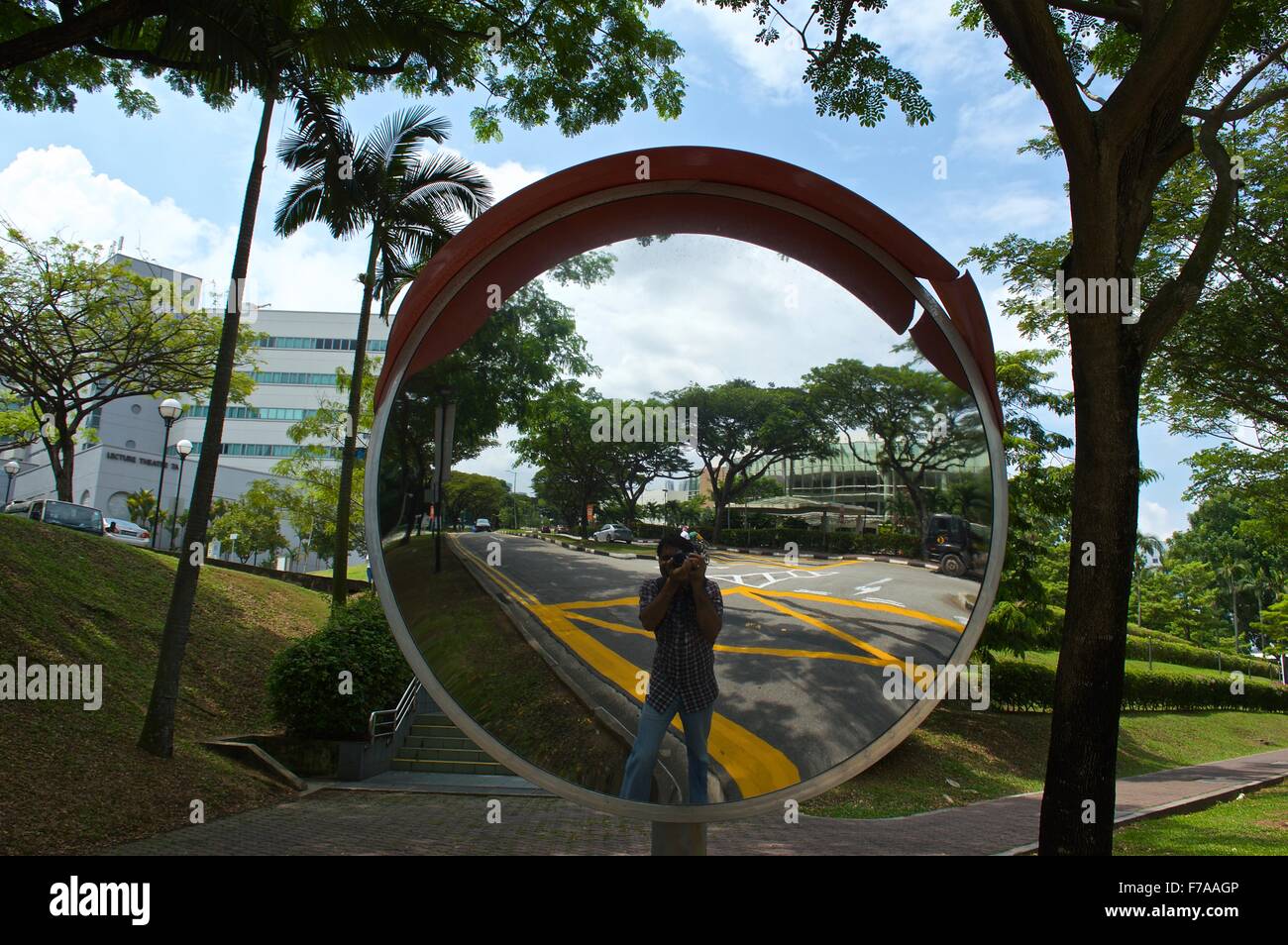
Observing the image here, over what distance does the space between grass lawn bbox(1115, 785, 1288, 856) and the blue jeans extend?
236 inches

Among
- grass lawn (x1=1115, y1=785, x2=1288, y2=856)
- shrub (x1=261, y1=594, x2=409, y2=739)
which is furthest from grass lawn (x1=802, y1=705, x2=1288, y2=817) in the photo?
shrub (x1=261, y1=594, x2=409, y2=739)

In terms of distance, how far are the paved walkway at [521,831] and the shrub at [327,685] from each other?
1.26 m

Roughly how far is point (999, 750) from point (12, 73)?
1775 cm

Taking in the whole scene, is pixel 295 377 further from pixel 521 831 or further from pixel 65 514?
pixel 521 831

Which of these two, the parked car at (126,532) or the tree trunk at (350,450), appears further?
the parked car at (126,532)

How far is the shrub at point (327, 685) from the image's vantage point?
36.8ft

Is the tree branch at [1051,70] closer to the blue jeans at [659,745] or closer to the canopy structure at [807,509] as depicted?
the canopy structure at [807,509]

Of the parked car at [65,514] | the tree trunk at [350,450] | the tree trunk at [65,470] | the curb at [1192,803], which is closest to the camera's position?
the curb at [1192,803]

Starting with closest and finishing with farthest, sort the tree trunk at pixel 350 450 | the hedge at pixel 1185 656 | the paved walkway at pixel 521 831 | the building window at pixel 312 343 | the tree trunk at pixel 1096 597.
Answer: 1. the tree trunk at pixel 1096 597
2. the paved walkway at pixel 521 831
3. the tree trunk at pixel 350 450
4. the hedge at pixel 1185 656
5. the building window at pixel 312 343

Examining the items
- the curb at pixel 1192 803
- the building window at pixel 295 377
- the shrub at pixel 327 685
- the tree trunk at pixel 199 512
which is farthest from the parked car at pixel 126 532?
the curb at pixel 1192 803

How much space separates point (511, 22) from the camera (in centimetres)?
911

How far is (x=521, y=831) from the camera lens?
841cm

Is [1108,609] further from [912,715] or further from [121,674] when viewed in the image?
[121,674]

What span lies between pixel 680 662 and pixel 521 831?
7.08 meters
